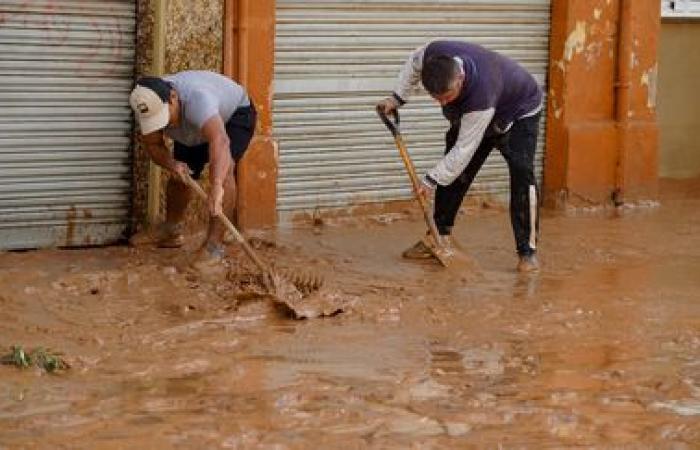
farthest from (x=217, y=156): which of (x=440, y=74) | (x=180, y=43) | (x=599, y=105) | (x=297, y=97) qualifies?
(x=599, y=105)

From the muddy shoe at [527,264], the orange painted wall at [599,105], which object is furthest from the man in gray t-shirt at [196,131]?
the orange painted wall at [599,105]

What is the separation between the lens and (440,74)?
28.3 feet

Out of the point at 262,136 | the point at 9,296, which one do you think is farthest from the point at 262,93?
the point at 9,296

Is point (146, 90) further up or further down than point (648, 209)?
further up

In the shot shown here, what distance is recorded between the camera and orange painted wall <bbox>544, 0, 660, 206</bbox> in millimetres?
12148

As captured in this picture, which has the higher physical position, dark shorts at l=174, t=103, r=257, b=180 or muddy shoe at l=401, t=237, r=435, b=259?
dark shorts at l=174, t=103, r=257, b=180

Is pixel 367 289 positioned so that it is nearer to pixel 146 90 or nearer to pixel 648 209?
pixel 146 90

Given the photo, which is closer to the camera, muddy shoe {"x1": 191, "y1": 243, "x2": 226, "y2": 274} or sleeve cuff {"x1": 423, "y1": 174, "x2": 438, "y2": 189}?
muddy shoe {"x1": 191, "y1": 243, "x2": 226, "y2": 274}

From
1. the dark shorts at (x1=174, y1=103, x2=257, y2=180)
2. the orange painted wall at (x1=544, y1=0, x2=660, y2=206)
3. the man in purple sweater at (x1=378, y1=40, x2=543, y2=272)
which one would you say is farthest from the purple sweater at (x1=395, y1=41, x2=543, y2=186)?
the orange painted wall at (x1=544, y1=0, x2=660, y2=206)

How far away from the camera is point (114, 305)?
7.99 meters

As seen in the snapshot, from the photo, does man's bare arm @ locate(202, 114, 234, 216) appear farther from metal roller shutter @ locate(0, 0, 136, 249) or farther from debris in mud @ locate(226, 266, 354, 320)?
metal roller shutter @ locate(0, 0, 136, 249)

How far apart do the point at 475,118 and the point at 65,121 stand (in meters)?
2.51

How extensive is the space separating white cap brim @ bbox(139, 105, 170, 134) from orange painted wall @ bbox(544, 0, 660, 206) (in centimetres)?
466

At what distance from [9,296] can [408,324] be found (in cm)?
205
